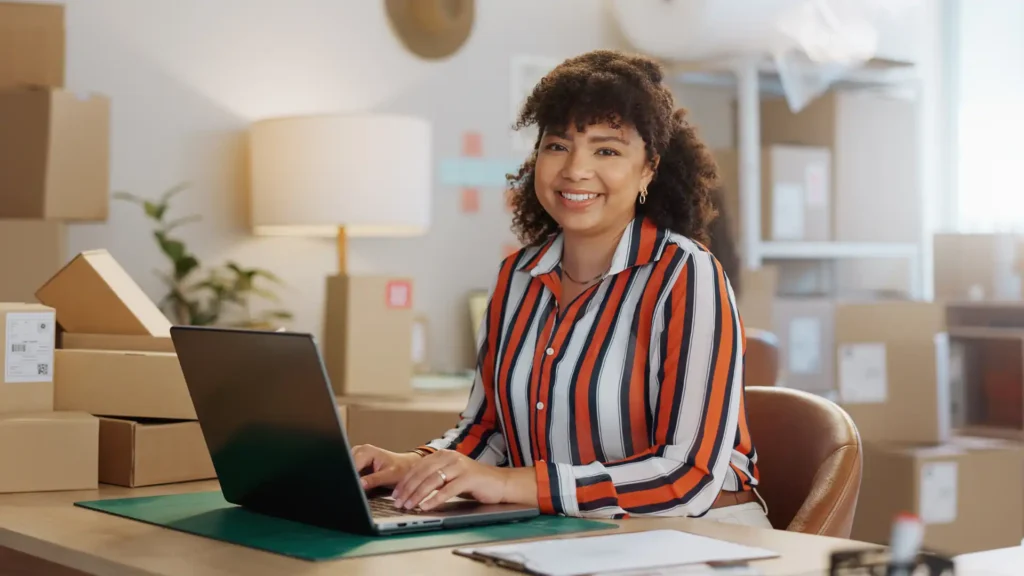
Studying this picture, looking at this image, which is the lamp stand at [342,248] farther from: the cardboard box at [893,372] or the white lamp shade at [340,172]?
the cardboard box at [893,372]

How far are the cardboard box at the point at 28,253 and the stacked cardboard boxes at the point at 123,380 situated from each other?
2.27ft

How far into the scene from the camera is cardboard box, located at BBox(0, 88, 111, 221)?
8.92 feet

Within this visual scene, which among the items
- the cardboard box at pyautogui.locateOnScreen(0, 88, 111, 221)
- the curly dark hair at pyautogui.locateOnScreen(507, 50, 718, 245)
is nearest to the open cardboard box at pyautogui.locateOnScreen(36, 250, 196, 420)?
the curly dark hair at pyautogui.locateOnScreen(507, 50, 718, 245)

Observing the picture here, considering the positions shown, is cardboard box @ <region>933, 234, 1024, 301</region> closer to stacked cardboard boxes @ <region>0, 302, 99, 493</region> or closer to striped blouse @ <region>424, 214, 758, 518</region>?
striped blouse @ <region>424, 214, 758, 518</region>

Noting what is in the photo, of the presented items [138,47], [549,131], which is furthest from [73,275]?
[138,47]

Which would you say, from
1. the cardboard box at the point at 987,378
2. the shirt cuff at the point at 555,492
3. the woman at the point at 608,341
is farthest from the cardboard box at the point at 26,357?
the cardboard box at the point at 987,378

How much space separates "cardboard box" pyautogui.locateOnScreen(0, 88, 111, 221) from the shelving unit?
1967 mm

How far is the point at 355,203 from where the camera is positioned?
315 cm

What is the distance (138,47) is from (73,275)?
147cm

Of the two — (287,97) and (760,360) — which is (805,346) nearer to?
(760,360)

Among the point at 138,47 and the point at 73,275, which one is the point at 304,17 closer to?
the point at 138,47

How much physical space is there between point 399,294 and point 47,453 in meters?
1.52

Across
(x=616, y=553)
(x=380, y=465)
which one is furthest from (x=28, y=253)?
(x=616, y=553)

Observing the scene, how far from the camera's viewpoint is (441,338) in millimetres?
3910
